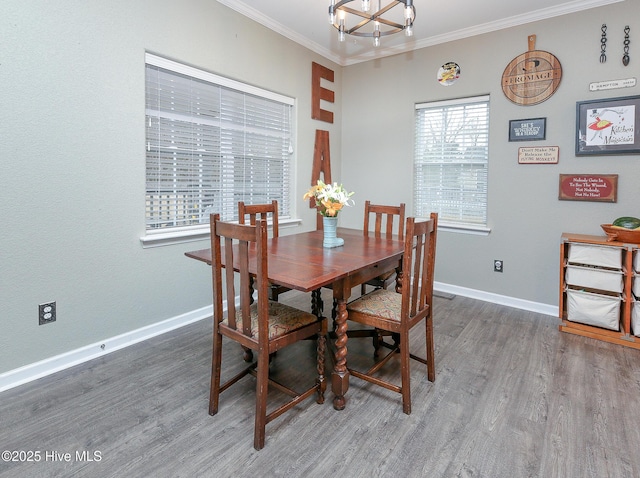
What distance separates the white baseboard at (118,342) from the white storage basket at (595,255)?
0.69 m

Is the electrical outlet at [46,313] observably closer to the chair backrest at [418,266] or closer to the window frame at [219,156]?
the window frame at [219,156]

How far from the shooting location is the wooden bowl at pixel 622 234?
2539mm

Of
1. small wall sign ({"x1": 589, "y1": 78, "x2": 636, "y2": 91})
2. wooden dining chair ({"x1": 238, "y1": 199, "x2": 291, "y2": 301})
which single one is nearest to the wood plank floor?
wooden dining chair ({"x1": 238, "y1": 199, "x2": 291, "y2": 301})

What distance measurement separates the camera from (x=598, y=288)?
105 inches

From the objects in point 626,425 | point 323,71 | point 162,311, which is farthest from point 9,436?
point 323,71

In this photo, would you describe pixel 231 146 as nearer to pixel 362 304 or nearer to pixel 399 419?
pixel 362 304

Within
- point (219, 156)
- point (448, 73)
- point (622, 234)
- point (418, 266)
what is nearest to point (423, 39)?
point (448, 73)

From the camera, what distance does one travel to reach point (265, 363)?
157 centimetres

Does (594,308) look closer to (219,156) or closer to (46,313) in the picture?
(219,156)

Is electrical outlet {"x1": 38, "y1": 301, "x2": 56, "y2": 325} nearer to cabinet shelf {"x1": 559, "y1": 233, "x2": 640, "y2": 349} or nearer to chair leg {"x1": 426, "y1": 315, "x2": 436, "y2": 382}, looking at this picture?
chair leg {"x1": 426, "y1": 315, "x2": 436, "y2": 382}

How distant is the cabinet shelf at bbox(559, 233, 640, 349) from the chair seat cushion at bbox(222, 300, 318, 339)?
217 centimetres

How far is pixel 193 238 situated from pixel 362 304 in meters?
1.60

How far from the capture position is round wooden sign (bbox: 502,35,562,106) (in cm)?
309

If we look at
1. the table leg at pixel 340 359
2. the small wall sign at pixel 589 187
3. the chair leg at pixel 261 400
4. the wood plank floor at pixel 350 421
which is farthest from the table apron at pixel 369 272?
the small wall sign at pixel 589 187
